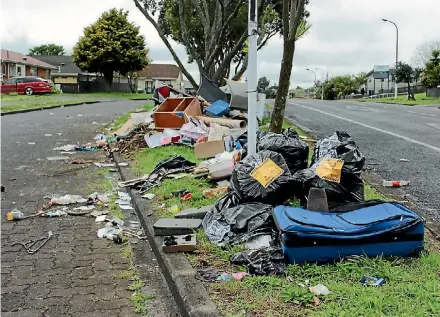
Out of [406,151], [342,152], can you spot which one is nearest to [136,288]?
[342,152]

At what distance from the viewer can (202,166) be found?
6.61 metres

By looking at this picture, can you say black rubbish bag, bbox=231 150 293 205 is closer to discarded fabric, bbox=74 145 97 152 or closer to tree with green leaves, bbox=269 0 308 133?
tree with green leaves, bbox=269 0 308 133

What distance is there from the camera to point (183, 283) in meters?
3.21

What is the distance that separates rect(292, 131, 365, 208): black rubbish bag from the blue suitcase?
784 millimetres

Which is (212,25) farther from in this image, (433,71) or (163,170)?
(433,71)

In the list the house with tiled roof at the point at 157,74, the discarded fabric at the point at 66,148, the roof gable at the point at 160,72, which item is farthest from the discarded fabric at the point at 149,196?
the roof gable at the point at 160,72

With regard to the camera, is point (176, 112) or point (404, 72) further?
point (404, 72)

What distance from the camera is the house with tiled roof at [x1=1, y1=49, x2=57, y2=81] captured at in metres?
49.8

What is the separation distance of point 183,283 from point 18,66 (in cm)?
5491

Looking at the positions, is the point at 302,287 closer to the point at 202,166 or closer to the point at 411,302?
the point at 411,302

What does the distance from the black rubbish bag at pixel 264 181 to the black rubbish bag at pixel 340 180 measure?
12cm

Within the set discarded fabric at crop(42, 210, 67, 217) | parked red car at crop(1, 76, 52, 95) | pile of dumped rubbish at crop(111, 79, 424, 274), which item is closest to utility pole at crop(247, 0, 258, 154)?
pile of dumped rubbish at crop(111, 79, 424, 274)

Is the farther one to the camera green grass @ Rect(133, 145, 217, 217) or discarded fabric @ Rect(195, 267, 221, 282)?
green grass @ Rect(133, 145, 217, 217)

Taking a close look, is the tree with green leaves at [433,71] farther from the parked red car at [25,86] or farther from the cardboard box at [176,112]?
the cardboard box at [176,112]
